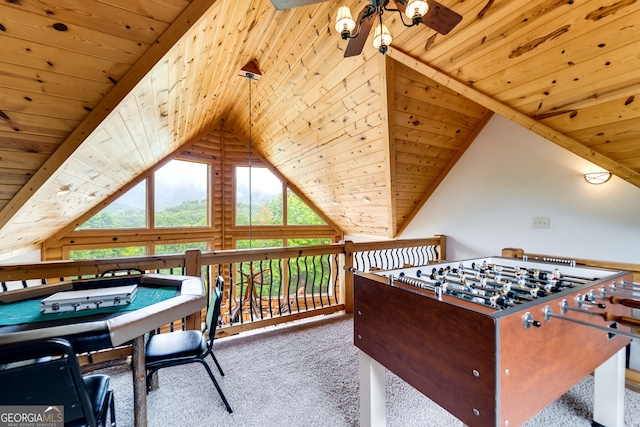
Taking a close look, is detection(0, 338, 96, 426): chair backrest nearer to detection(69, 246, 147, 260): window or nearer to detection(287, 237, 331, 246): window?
detection(69, 246, 147, 260): window

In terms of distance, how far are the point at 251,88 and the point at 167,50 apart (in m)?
2.54

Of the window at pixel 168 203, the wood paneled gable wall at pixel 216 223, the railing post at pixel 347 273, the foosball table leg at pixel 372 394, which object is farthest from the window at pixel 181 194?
the foosball table leg at pixel 372 394

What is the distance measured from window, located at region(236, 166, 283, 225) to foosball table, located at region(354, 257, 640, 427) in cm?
512

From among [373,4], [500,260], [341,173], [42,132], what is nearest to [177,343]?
[42,132]

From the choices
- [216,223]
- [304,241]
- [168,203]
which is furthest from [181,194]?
[304,241]

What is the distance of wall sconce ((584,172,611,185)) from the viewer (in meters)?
2.53

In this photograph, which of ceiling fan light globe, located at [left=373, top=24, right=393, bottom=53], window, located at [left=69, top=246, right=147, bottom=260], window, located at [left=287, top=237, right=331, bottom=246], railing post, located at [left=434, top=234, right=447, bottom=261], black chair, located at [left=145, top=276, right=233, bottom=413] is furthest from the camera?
window, located at [left=287, top=237, right=331, bottom=246]

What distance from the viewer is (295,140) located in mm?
4820

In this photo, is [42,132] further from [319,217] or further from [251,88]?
[319,217]

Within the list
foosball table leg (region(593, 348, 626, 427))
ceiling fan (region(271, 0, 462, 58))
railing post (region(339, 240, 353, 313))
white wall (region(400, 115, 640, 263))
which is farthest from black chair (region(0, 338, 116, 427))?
white wall (region(400, 115, 640, 263))

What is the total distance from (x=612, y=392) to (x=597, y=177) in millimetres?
2000

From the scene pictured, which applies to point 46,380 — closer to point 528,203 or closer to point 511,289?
point 511,289

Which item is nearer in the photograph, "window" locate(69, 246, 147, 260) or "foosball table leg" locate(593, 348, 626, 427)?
"foosball table leg" locate(593, 348, 626, 427)

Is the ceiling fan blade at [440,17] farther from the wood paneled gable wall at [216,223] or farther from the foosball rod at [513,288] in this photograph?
the wood paneled gable wall at [216,223]
